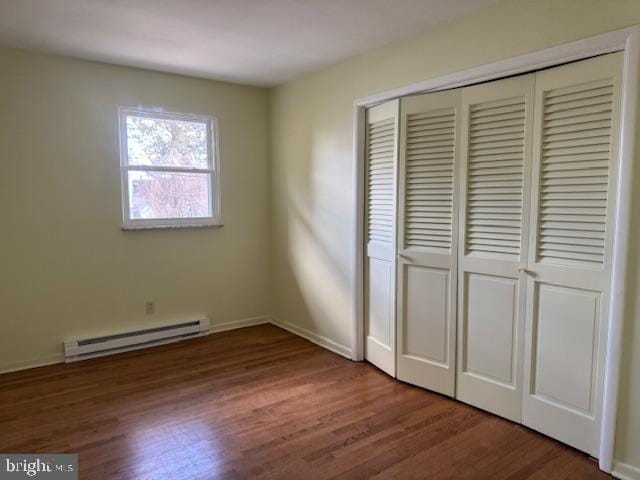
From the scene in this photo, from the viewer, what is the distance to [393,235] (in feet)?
10.3

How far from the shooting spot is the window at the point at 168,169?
3.75 metres

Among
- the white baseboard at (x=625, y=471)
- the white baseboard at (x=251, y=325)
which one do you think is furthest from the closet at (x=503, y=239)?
the white baseboard at (x=251, y=325)

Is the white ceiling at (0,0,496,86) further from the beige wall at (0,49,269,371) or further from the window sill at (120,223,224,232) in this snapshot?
the window sill at (120,223,224,232)

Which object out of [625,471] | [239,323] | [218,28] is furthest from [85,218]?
[625,471]

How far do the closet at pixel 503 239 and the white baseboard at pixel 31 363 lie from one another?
2.57 m

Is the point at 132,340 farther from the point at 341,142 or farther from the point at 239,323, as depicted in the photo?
the point at 341,142

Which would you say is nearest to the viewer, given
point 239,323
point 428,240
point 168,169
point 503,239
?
point 503,239

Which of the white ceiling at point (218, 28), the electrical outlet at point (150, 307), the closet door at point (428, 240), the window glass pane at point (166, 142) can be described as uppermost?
the white ceiling at point (218, 28)

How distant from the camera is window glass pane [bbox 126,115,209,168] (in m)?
3.77

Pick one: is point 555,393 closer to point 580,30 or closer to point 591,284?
point 591,284

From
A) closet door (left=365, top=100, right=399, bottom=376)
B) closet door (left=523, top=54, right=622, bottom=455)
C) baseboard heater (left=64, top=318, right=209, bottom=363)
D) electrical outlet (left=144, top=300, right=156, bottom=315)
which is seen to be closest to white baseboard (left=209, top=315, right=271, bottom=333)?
baseboard heater (left=64, top=318, right=209, bottom=363)

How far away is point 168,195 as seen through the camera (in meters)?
3.96

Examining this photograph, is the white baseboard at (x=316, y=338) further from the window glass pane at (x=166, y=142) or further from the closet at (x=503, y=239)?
the window glass pane at (x=166, y=142)

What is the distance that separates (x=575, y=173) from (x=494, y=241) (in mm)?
572
